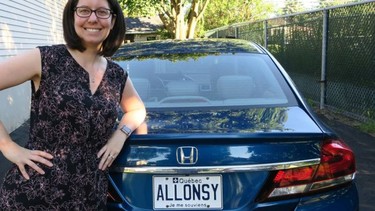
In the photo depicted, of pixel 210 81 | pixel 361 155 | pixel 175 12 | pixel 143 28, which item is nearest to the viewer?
pixel 210 81

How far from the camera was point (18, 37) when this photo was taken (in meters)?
9.38

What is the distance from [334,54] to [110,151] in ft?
23.1

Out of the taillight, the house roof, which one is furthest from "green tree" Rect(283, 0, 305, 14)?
the taillight

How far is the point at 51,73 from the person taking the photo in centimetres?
197

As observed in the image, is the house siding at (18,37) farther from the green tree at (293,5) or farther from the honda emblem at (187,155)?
the green tree at (293,5)

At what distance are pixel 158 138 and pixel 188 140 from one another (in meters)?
0.15

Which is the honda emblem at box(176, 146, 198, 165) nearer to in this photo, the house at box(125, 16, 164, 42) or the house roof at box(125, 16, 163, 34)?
the house at box(125, 16, 164, 42)

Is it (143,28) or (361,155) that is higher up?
(143,28)

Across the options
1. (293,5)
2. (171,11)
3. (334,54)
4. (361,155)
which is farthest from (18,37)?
(293,5)

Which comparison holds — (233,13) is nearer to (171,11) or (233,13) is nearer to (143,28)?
(143,28)

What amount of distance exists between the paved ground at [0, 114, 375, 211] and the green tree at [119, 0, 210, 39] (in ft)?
42.5

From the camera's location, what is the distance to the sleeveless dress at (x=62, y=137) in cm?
195

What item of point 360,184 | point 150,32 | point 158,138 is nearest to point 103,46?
point 158,138

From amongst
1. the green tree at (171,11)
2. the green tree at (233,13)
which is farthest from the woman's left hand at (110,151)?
the green tree at (233,13)
